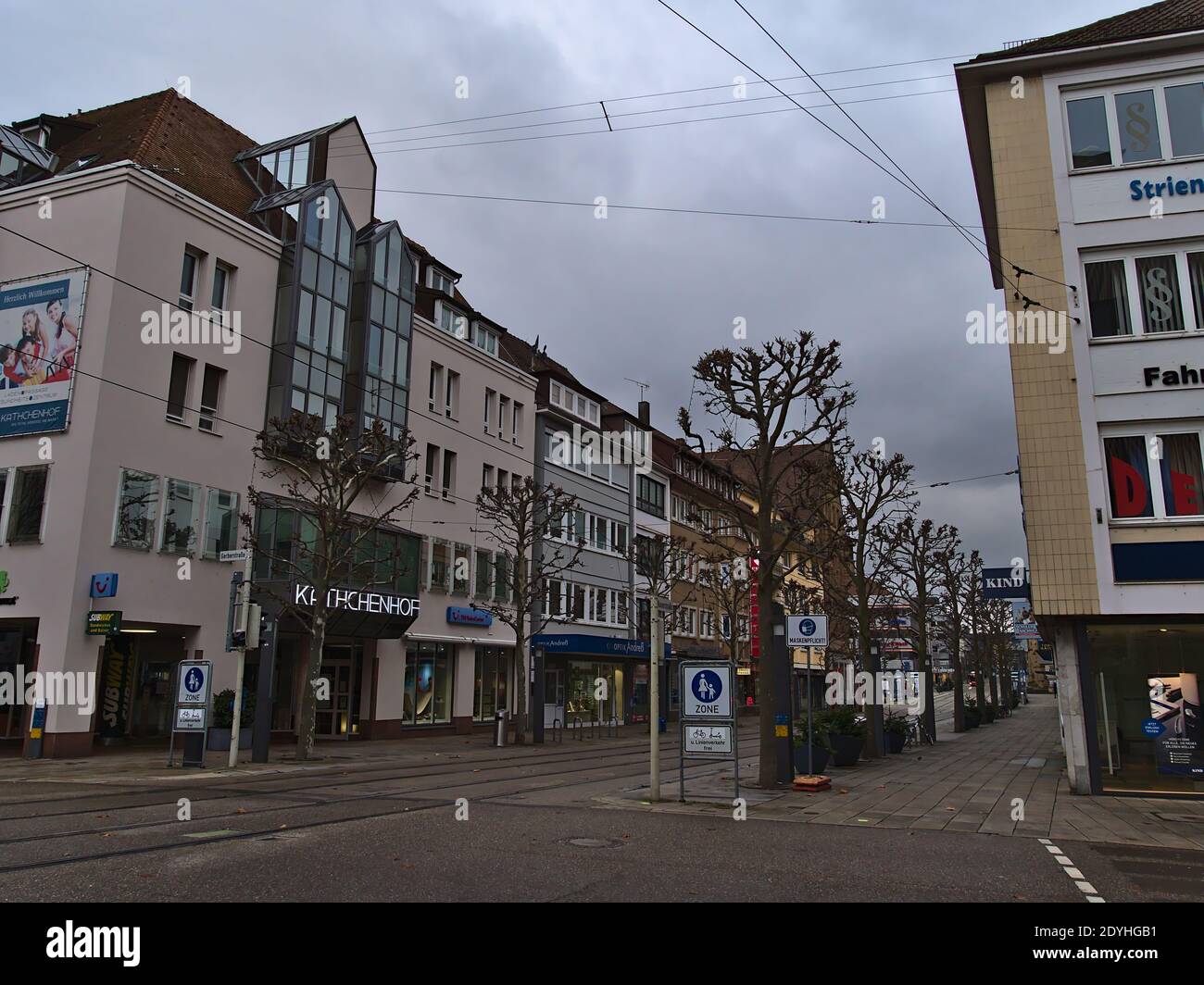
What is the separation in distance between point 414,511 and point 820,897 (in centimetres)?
2890

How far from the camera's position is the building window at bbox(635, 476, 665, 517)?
5316 centimetres

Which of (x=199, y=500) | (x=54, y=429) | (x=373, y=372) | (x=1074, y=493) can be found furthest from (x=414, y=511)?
(x=1074, y=493)

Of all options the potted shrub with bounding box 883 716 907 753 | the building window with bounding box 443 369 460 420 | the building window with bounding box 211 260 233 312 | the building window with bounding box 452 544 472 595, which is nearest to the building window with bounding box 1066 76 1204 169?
the potted shrub with bounding box 883 716 907 753

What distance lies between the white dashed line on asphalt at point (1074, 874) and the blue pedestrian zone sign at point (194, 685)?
15.5 m

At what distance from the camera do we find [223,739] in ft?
76.2

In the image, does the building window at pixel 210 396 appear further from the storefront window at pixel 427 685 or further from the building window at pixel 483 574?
the building window at pixel 483 574

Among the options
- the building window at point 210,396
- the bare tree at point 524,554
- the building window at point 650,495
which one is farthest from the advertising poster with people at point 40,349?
the building window at point 650,495

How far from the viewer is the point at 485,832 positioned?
10.6 m

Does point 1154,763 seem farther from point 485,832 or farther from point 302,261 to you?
point 302,261

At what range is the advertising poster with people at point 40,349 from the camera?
24.1 m

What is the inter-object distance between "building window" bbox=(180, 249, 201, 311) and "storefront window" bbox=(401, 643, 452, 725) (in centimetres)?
1407

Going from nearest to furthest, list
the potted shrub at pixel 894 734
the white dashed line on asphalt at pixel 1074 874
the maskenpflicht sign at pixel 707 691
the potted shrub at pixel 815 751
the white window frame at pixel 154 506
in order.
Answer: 1. the white dashed line on asphalt at pixel 1074 874
2. the maskenpflicht sign at pixel 707 691
3. the potted shrub at pixel 815 751
4. the white window frame at pixel 154 506
5. the potted shrub at pixel 894 734

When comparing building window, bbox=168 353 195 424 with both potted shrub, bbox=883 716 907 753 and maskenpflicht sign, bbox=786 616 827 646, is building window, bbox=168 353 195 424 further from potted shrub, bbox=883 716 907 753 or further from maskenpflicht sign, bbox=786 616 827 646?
potted shrub, bbox=883 716 907 753

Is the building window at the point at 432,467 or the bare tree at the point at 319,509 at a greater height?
the building window at the point at 432,467
